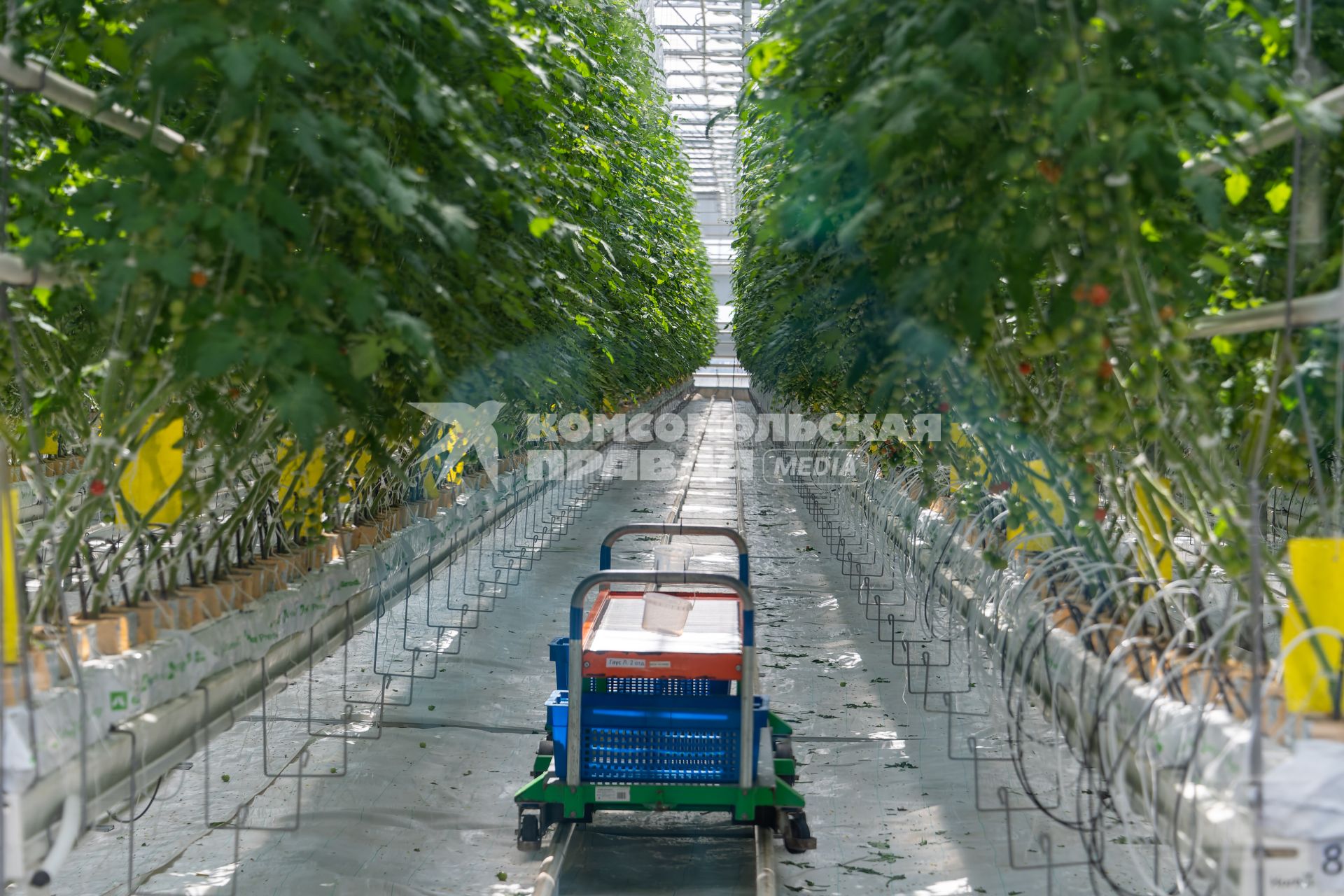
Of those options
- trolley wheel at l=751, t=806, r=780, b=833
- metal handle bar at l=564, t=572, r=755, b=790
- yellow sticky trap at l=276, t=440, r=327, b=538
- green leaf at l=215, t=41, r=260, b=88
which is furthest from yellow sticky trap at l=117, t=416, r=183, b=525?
trolley wheel at l=751, t=806, r=780, b=833

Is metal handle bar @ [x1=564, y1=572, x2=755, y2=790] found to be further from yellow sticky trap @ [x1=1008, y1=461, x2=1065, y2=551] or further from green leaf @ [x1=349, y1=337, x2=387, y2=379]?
green leaf @ [x1=349, y1=337, x2=387, y2=379]

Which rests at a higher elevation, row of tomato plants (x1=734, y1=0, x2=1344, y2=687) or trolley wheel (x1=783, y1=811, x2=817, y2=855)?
row of tomato plants (x1=734, y1=0, x2=1344, y2=687)

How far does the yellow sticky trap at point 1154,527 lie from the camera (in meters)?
3.29

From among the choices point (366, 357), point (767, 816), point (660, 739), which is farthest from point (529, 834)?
point (366, 357)

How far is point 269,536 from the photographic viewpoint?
191 inches

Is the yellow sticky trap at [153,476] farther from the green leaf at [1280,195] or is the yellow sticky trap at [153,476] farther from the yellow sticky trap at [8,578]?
the green leaf at [1280,195]

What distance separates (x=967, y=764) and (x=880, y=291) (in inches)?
111

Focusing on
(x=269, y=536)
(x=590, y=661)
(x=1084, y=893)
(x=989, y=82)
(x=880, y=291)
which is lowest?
(x=1084, y=893)

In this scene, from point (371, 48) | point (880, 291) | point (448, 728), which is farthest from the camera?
point (448, 728)

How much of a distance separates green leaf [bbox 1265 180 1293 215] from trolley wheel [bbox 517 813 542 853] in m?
3.00

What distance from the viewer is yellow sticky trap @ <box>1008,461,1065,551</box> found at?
3.91 metres

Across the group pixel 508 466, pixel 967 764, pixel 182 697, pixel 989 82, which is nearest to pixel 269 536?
pixel 182 697

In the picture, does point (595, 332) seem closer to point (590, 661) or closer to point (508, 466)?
point (590, 661)

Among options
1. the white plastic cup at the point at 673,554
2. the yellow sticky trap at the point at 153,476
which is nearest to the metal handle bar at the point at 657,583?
the yellow sticky trap at the point at 153,476
